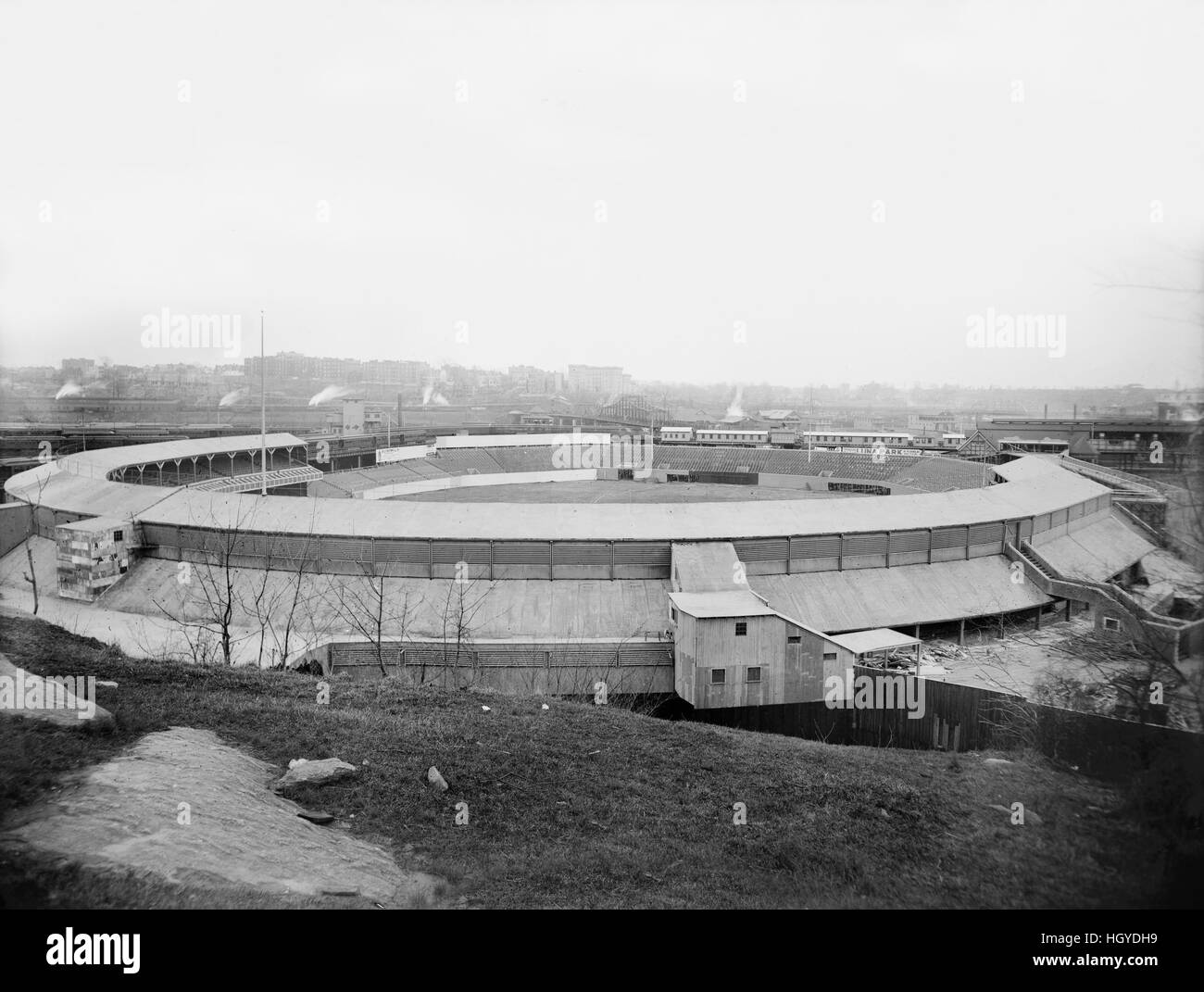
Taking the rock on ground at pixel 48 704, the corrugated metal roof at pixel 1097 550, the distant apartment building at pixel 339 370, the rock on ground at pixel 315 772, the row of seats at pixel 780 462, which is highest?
the distant apartment building at pixel 339 370

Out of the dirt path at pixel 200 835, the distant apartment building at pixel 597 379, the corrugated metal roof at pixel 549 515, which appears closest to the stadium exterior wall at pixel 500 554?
the corrugated metal roof at pixel 549 515

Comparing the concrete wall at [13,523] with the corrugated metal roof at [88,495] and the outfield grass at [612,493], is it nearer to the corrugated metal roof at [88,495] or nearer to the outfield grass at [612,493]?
the corrugated metal roof at [88,495]

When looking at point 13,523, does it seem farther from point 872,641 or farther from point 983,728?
point 983,728

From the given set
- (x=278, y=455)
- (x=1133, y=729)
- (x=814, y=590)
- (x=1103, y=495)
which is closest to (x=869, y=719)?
(x=814, y=590)

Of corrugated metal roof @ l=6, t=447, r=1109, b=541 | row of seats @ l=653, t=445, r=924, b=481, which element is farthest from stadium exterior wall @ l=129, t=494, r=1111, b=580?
row of seats @ l=653, t=445, r=924, b=481

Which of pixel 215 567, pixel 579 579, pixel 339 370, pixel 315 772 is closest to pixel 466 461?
pixel 215 567
